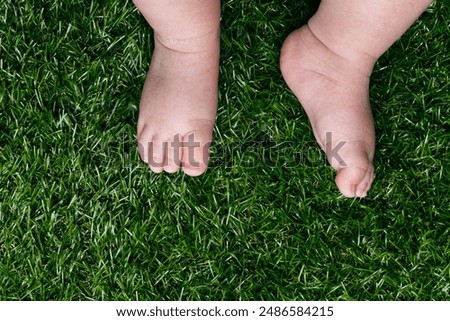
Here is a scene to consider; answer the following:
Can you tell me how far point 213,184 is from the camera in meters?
1.56

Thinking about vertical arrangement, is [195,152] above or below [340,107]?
below

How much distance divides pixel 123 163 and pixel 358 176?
0.58m

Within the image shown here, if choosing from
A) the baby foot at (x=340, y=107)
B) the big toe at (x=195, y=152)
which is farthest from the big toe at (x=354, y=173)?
the big toe at (x=195, y=152)

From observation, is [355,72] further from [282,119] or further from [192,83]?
[192,83]

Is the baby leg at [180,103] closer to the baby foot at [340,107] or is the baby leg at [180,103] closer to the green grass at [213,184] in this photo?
the green grass at [213,184]

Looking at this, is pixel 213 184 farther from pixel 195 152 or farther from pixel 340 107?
pixel 340 107

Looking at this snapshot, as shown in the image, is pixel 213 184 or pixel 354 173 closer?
pixel 354 173

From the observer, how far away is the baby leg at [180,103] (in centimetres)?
141

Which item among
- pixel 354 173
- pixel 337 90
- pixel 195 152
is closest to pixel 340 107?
pixel 337 90

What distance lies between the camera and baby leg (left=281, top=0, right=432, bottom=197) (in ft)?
4.54

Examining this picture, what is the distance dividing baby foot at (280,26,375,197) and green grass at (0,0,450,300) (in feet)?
0.35

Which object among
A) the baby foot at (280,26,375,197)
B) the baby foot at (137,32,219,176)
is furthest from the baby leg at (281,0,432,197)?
the baby foot at (137,32,219,176)

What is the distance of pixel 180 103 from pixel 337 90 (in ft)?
1.20

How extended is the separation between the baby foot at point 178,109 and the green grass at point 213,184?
0.07 metres
